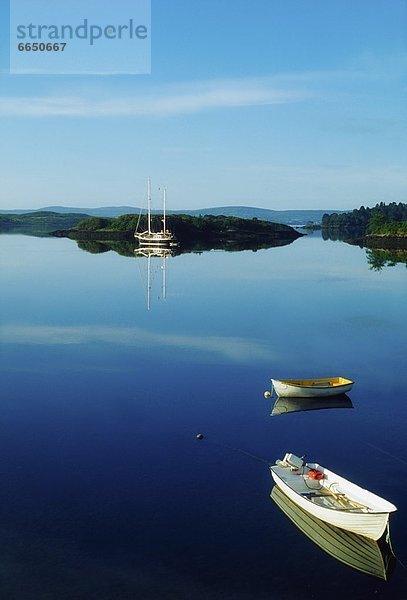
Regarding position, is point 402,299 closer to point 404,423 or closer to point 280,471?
point 404,423

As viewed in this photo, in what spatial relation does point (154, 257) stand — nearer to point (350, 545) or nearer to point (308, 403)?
point (308, 403)

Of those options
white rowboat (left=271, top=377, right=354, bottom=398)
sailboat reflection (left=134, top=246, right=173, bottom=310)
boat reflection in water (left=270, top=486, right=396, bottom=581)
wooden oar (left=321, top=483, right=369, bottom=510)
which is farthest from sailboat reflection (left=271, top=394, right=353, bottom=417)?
sailboat reflection (left=134, top=246, right=173, bottom=310)

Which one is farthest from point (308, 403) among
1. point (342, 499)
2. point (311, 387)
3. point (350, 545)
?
point (350, 545)

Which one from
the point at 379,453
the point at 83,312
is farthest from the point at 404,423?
the point at 83,312

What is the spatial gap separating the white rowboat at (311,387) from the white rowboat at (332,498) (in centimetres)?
1159

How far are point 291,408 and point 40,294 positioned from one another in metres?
51.9

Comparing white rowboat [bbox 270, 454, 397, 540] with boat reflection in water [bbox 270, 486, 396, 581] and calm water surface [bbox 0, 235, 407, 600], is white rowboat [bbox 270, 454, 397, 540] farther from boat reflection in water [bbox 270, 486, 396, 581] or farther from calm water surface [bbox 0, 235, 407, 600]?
calm water surface [bbox 0, 235, 407, 600]

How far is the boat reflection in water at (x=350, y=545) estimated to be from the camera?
22781 mm

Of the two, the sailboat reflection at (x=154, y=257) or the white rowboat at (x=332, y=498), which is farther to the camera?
the sailboat reflection at (x=154, y=257)

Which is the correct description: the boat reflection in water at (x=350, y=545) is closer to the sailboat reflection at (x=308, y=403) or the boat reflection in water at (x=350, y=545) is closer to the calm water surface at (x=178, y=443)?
the calm water surface at (x=178, y=443)

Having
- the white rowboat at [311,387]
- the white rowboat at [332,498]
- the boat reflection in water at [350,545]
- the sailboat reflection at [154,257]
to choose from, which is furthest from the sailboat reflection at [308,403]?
the sailboat reflection at [154,257]

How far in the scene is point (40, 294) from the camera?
275 ft

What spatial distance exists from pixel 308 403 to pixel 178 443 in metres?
11.5

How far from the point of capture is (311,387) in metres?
41.2
